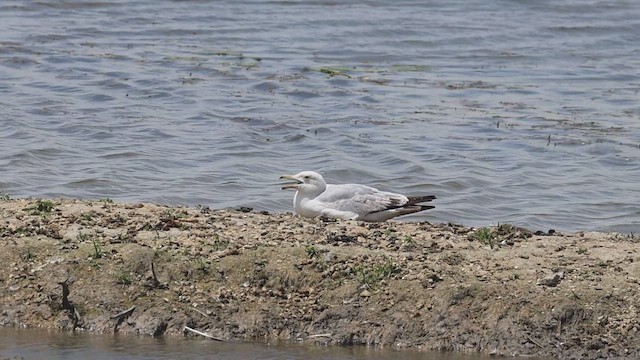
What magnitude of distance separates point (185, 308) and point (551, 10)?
2069cm

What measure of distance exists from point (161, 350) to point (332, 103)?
10415 mm

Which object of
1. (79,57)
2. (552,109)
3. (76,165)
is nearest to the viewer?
(76,165)

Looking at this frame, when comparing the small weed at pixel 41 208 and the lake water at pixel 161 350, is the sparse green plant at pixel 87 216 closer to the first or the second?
the small weed at pixel 41 208

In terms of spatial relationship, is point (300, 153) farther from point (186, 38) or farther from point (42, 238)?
point (186, 38)

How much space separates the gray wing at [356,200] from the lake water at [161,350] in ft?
9.62

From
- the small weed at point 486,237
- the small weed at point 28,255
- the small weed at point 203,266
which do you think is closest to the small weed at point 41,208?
the small weed at point 28,255

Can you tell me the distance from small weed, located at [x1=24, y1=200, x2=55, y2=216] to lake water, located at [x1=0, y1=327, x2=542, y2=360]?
1517 mm

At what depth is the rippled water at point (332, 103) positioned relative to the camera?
1332cm

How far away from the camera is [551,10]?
27.8 metres

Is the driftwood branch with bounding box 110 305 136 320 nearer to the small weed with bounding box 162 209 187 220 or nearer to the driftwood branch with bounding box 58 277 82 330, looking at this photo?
the driftwood branch with bounding box 58 277 82 330

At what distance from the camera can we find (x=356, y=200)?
10.9 m

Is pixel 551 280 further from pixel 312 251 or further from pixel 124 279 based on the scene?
pixel 124 279

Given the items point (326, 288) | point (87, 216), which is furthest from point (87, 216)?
point (326, 288)

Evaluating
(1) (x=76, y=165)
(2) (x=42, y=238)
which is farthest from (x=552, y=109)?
(2) (x=42, y=238)
